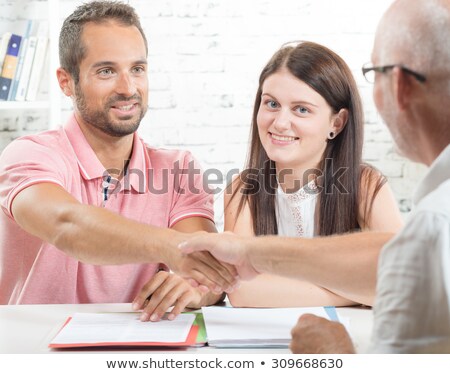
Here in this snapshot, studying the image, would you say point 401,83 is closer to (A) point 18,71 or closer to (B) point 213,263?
(B) point 213,263

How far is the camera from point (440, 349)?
85cm

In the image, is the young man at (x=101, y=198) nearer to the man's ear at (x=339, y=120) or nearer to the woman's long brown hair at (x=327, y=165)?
the woman's long brown hair at (x=327, y=165)

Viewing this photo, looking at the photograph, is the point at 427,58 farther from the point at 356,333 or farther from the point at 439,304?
the point at 356,333

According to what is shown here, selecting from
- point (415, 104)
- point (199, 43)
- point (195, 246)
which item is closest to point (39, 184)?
point (195, 246)

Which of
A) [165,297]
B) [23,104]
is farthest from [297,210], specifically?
[23,104]

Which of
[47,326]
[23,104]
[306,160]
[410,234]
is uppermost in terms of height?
[23,104]

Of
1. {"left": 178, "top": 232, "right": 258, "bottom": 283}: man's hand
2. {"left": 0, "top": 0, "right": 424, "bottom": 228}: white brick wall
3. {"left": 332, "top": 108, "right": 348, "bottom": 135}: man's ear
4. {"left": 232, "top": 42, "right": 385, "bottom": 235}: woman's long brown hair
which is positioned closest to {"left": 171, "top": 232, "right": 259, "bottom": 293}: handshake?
{"left": 178, "top": 232, "right": 258, "bottom": 283}: man's hand

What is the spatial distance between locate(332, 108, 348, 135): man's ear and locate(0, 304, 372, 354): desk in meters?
0.77

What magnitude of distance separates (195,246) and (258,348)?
14.5 inches

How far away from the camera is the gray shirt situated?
0.79 metres

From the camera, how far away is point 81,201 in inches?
74.4

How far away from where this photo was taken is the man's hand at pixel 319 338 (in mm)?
1091

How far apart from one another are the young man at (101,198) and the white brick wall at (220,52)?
139cm

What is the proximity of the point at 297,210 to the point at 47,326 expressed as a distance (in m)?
0.96
